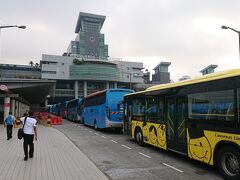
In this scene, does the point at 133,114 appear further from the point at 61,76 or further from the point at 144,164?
the point at 61,76

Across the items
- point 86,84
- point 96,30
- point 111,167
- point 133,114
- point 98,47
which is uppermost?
point 96,30

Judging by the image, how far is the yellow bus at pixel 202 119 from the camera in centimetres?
814

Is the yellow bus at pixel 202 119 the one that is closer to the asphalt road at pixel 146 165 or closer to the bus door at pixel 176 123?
the bus door at pixel 176 123

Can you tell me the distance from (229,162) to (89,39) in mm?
175988

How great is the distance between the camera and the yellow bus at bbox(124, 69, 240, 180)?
8.14 m

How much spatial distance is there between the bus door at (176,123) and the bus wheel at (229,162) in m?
2.06

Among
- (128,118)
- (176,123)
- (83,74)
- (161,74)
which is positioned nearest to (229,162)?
(176,123)

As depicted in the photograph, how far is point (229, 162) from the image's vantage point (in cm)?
827

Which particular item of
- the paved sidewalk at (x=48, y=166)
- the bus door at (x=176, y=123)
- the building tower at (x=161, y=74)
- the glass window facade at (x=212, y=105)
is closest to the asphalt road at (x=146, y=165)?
the paved sidewalk at (x=48, y=166)

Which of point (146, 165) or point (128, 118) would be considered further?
point (128, 118)

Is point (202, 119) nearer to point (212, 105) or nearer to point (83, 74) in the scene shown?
point (212, 105)

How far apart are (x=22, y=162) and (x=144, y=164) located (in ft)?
13.7

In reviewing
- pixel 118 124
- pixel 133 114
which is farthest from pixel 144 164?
pixel 118 124

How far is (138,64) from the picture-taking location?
136625mm
